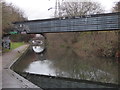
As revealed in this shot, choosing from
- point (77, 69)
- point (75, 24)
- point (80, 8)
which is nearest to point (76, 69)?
point (77, 69)

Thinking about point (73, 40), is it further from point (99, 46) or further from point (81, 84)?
point (81, 84)

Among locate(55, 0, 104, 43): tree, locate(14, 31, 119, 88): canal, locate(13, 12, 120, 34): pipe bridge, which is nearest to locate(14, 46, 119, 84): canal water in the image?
locate(14, 31, 119, 88): canal

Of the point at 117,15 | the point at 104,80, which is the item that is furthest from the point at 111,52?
the point at 104,80

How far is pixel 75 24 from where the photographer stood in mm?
34156

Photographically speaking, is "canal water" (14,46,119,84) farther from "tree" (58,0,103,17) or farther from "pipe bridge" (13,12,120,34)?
"tree" (58,0,103,17)

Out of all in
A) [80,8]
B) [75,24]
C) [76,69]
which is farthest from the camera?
[80,8]

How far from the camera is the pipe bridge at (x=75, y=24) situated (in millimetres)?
29131

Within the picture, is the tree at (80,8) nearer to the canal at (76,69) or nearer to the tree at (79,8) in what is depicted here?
the tree at (79,8)

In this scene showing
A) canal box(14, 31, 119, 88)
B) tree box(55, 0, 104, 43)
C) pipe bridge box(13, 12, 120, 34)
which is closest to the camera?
canal box(14, 31, 119, 88)

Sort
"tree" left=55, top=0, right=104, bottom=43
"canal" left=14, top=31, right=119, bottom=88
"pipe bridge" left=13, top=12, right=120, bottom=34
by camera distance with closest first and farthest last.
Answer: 1. "canal" left=14, top=31, right=119, bottom=88
2. "pipe bridge" left=13, top=12, right=120, bottom=34
3. "tree" left=55, top=0, right=104, bottom=43

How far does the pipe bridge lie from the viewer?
29.1 metres

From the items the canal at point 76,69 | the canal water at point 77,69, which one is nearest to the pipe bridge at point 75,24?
the canal at point 76,69

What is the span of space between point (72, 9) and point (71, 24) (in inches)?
579

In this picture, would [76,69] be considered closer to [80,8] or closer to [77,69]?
[77,69]
